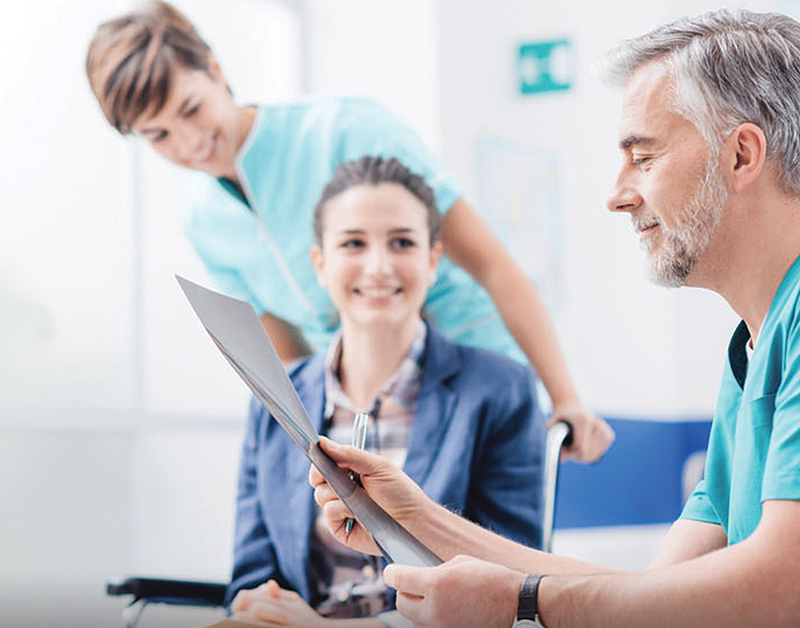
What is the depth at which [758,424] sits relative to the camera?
1.01 metres

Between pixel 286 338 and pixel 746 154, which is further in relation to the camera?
pixel 286 338

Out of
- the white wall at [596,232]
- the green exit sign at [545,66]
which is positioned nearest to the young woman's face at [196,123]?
the white wall at [596,232]

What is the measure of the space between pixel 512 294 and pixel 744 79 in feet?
3.15

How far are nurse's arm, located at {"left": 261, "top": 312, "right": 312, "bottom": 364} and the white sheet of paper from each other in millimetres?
1150

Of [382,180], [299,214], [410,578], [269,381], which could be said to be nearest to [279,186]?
[299,214]

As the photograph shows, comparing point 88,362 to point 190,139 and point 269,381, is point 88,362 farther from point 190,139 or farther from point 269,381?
point 269,381

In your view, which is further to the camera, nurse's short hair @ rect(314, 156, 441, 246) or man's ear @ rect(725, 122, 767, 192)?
nurse's short hair @ rect(314, 156, 441, 246)

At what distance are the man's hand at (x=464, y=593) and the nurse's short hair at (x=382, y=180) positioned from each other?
1021 millimetres

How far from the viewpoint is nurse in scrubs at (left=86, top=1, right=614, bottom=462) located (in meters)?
1.99

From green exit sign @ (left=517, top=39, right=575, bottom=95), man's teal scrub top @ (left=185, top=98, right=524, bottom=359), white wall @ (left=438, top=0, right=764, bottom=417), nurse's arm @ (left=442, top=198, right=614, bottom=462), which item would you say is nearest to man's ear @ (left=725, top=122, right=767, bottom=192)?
nurse's arm @ (left=442, top=198, right=614, bottom=462)

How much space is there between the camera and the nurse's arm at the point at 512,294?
6.41 ft

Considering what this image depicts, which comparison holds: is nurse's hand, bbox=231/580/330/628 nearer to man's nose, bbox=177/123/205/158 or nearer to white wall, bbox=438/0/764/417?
man's nose, bbox=177/123/205/158

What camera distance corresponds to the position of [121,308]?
296 cm

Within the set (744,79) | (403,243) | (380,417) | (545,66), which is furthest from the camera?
(545,66)
